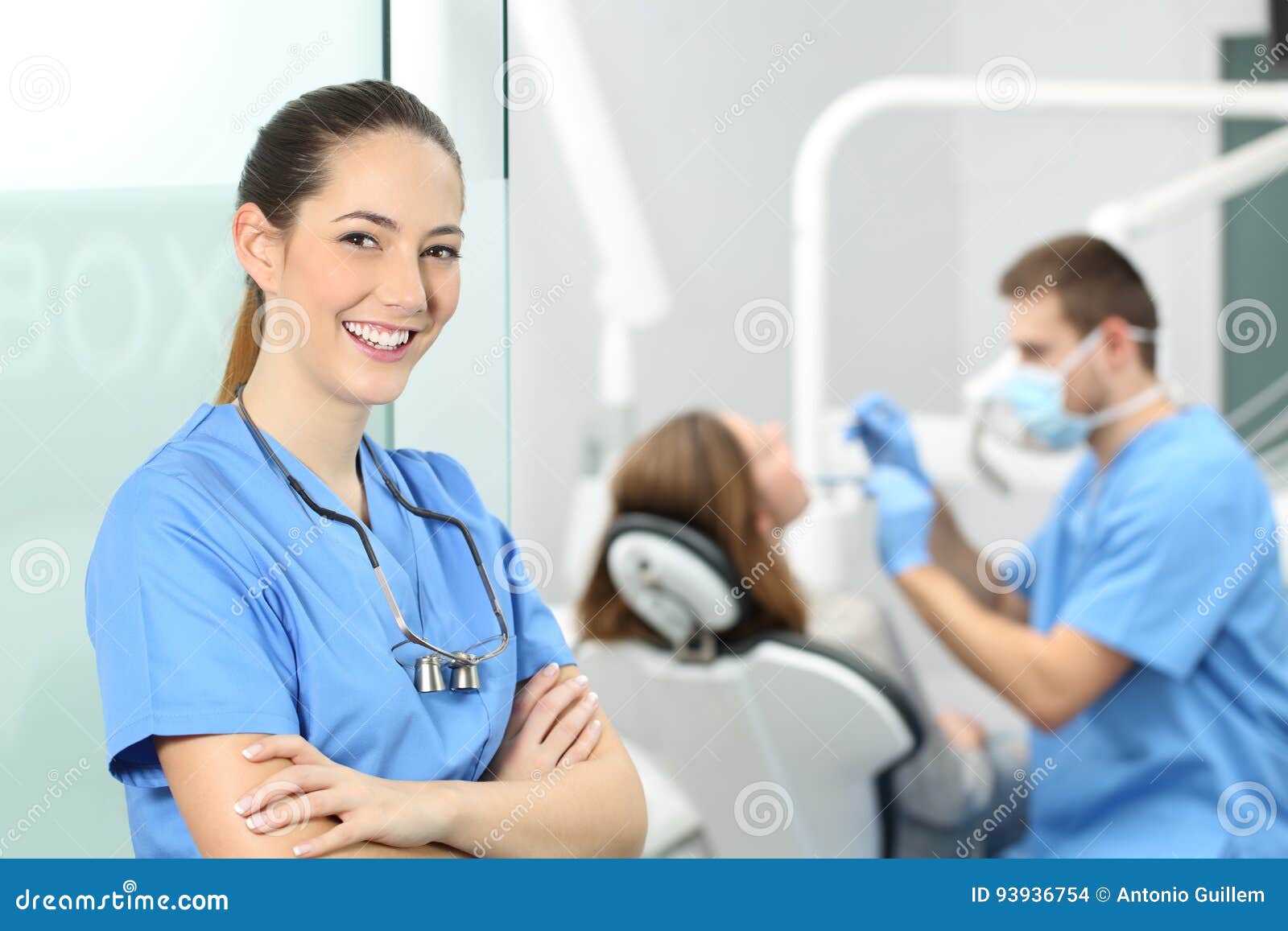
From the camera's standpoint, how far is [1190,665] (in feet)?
4.42

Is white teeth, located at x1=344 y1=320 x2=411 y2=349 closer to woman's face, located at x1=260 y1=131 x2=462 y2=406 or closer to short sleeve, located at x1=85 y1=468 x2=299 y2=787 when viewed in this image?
woman's face, located at x1=260 y1=131 x2=462 y2=406

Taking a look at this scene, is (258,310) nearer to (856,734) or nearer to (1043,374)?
(856,734)

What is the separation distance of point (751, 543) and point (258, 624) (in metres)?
0.94

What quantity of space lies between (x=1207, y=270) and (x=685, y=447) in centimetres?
166

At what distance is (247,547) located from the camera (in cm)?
67

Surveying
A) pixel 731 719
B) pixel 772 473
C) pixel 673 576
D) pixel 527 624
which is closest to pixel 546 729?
pixel 527 624

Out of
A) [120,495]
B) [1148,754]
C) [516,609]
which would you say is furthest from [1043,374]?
[120,495]

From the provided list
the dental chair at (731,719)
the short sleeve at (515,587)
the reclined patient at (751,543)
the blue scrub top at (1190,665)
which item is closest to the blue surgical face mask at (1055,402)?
the blue scrub top at (1190,665)

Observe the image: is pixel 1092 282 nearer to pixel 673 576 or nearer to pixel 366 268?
pixel 673 576

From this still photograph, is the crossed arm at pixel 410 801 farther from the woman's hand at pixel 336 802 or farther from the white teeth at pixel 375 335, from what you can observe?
the white teeth at pixel 375 335

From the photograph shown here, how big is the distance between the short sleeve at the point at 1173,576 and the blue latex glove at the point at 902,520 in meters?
0.26

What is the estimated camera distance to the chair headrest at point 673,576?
1.32 metres

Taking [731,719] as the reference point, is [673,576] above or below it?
above

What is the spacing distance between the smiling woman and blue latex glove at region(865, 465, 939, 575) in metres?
0.89
